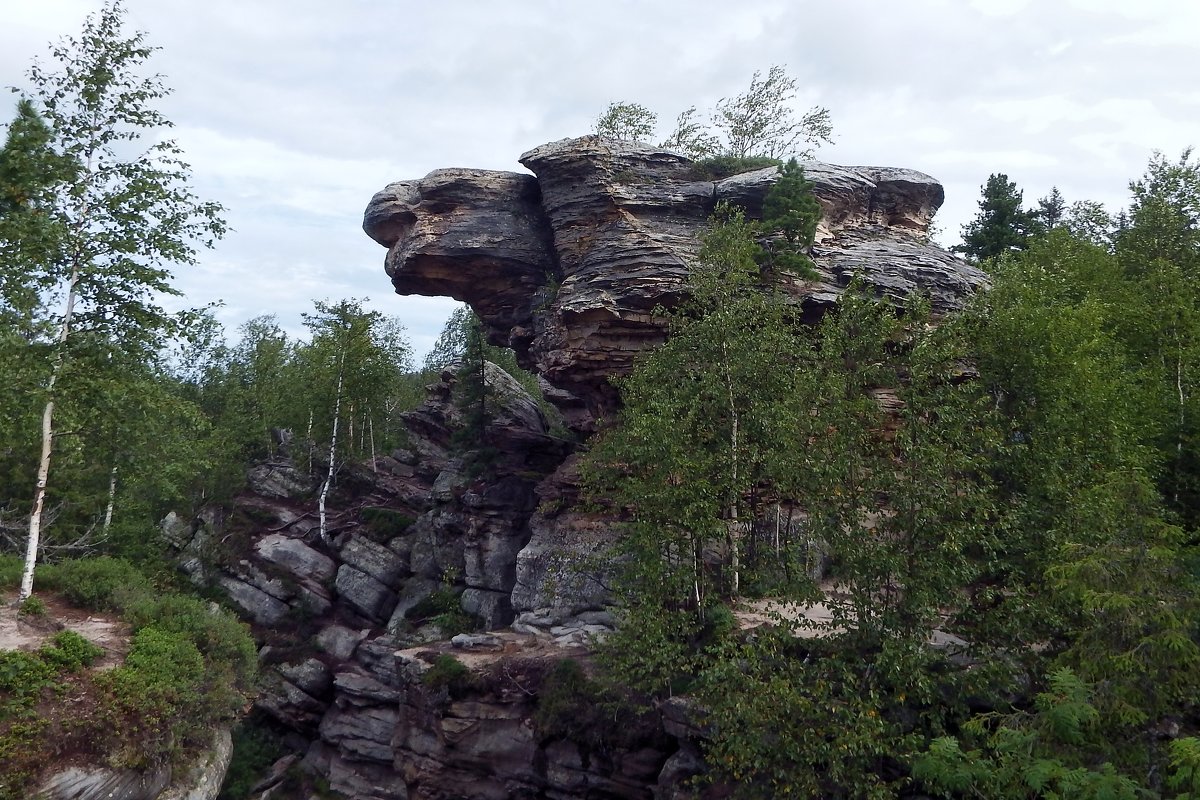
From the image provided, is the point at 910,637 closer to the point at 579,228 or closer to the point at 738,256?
the point at 738,256

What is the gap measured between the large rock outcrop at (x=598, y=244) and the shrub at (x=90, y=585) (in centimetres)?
1444

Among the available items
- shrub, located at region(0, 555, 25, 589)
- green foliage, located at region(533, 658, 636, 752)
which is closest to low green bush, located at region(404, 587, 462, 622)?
green foliage, located at region(533, 658, 636, 752)

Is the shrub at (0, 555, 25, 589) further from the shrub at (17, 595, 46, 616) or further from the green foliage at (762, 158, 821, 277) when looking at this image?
the green foliage at (762, 158, 821, 277)

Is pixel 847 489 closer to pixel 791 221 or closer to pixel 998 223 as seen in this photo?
pixel 791 221

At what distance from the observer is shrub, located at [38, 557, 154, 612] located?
18391mm

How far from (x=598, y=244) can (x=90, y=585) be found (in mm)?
18489

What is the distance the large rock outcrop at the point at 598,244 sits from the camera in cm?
2634

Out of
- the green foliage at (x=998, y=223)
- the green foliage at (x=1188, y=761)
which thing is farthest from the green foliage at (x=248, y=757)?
the green foliage at (x=998, y=223)

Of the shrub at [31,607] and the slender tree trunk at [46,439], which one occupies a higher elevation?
the slender tree trunk at [46,439]

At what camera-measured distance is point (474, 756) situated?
70.2ft

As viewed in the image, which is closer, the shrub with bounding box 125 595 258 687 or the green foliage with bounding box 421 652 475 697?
the shrub with bounding box 125 595 258 687

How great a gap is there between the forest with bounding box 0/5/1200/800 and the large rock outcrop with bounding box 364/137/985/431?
2278mm

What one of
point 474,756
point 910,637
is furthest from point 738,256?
point 474,756

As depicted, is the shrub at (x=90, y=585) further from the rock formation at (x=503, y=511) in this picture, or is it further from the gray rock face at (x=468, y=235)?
the gray rock face at (x=468, y=235)
